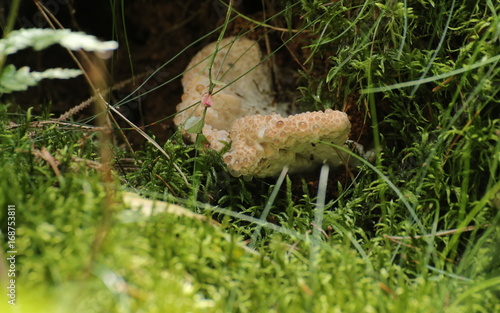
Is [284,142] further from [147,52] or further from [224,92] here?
[147,52]

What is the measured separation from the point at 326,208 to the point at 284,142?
324 millimetres

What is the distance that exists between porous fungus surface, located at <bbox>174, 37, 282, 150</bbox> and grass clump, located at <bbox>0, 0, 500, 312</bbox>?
164mm

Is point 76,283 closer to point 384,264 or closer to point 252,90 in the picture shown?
point 384,264

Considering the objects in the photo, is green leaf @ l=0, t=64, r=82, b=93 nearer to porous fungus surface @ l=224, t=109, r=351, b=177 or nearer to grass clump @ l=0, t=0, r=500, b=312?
grass clump @ l=0, t=0, r=500, b=312

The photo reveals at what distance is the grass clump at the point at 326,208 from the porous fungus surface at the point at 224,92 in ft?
0.54

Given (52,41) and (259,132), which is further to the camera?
(259,132)

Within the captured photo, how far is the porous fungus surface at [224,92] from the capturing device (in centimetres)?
211

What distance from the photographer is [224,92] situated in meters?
2.35

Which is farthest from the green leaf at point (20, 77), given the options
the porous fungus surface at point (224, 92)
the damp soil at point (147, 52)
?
the damp soil at point (147, 52)

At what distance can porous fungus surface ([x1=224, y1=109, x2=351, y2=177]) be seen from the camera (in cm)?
171

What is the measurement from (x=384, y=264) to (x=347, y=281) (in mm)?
236

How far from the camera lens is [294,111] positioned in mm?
2406

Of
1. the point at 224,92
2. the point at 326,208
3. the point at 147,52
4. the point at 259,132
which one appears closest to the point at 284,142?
the point at 259,132

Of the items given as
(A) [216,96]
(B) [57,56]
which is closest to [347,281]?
(A) [216,96]
